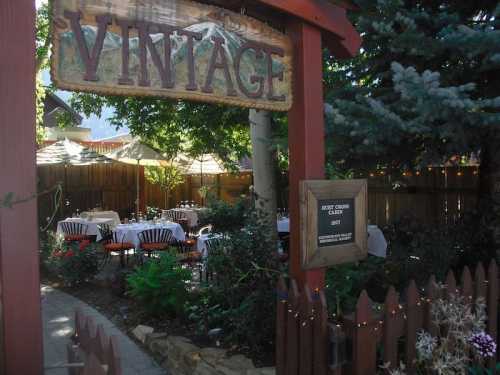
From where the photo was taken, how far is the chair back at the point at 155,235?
9039 mm

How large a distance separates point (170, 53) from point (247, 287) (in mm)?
2279

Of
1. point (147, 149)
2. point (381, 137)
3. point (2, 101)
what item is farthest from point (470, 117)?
point (147, 149)

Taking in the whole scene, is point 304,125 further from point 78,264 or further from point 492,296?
point 78,264

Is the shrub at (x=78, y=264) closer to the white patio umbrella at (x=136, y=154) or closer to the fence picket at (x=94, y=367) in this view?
the white patio umbrella at (x=136, y=154)

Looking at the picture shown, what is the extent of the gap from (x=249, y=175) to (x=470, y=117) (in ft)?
40.4

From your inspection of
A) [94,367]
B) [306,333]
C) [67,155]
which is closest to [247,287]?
[306,333]

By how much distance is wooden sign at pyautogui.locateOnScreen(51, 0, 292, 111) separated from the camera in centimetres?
254

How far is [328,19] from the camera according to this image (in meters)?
3.53

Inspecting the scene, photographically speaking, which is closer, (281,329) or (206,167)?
(281,329)

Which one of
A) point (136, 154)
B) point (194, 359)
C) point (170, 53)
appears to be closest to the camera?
point (170, 53)

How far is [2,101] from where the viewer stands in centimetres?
222

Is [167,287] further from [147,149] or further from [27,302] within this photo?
[147,149]

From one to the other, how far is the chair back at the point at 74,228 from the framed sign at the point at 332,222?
8.56 m

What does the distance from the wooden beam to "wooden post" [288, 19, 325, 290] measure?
0.28 ft
